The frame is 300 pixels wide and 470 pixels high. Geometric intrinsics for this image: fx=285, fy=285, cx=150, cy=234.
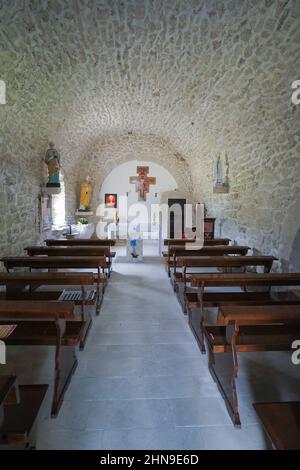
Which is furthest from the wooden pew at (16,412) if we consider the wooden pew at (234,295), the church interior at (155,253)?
the wooden pew at (234,295)

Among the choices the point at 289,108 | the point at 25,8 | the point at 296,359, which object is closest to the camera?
the point at 296,359

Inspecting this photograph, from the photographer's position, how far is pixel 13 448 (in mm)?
1616

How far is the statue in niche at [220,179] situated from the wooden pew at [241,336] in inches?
182

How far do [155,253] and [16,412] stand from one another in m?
6.87

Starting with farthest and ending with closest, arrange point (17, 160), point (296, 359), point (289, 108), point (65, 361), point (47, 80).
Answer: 1. point (17, 160)
2. point (47, 80)
3. point (289, 108)
4. point (296, 359)
5. point (65, 361)

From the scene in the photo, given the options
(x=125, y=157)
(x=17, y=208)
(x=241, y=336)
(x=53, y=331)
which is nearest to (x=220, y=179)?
(x=17, y=208)

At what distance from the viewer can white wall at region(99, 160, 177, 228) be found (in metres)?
10.9

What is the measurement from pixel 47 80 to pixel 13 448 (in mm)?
4966

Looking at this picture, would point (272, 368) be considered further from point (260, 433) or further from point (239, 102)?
point (239, 102)

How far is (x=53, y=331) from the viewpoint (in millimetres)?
2379

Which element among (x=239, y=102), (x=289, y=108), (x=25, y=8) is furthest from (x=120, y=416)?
(x=239, y=102)

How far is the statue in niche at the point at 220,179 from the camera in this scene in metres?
6.55
